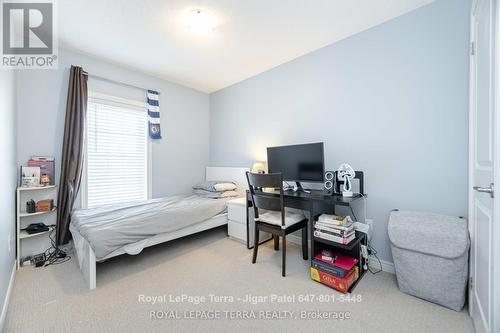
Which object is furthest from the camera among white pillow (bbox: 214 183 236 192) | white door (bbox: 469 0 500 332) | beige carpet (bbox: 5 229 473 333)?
white pillow (bbox: 214 183 236 192)

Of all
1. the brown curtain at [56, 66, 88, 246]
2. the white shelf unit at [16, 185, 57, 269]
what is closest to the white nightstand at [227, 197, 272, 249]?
the brown curtain at [56, 66, 88, 246]

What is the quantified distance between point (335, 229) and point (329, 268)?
0.34 metres

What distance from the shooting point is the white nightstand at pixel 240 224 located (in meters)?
2.72

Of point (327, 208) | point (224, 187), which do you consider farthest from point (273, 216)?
point (224, 187)

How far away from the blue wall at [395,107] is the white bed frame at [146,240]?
119cm

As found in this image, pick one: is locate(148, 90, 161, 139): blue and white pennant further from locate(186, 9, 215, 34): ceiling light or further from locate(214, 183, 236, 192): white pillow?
locate(186, 9, 215, 34): ceiling light

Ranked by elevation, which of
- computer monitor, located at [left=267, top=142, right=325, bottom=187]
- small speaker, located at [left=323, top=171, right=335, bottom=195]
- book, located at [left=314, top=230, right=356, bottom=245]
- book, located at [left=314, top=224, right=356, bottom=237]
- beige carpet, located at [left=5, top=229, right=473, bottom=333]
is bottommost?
beige carpet, located at [left=5, top=229, right=473, bottom=333]

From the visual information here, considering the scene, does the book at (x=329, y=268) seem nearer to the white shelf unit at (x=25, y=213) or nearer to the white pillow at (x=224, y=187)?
the white pillow at (x=224, y=187)

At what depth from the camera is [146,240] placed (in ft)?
7.23

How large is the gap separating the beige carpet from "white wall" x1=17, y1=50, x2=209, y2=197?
4.69 ft

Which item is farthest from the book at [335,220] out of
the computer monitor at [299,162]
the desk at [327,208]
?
the computer monitor at [299,162]

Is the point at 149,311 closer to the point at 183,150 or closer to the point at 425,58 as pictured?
the point at 183,150

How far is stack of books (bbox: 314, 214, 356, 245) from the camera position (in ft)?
6.03

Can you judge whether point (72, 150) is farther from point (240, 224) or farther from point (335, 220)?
point (335, 220)
